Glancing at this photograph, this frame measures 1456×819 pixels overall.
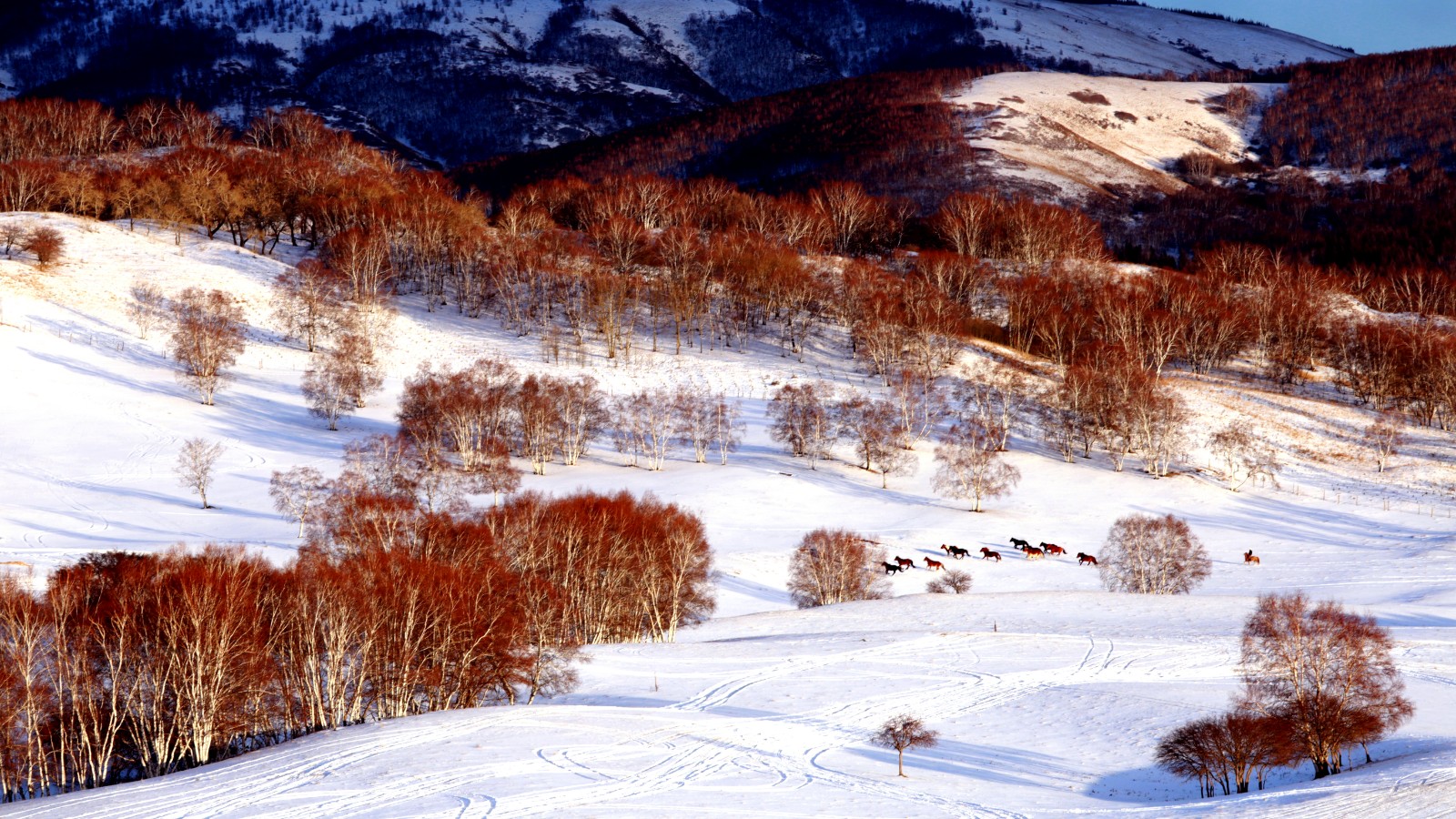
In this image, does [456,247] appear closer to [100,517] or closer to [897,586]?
[100,517]

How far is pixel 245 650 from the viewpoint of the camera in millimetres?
36750

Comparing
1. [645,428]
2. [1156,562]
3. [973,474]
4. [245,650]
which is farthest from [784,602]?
[645,428]

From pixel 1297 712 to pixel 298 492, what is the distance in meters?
52.3

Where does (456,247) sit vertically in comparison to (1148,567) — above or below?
above

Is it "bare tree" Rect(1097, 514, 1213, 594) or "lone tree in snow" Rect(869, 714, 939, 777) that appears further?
"bare tree" Rect(1097, 514, 1213, 594)

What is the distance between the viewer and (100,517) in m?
60.0

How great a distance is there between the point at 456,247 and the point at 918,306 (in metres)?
49.8

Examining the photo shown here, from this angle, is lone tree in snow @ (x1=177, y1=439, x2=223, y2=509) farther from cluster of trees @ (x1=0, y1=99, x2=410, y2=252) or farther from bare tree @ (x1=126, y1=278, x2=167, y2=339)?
cluster of trees @ (x1=0, y1=99, x2=410, y2=252)

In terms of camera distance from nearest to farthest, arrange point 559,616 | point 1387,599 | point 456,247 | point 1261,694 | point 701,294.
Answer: point 1261,694 → point 559,616 → point 1387,599 → point 701,294 → point 456,247

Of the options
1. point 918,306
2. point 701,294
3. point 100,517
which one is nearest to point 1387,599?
point 918,306

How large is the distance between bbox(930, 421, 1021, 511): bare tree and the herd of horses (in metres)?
9.01

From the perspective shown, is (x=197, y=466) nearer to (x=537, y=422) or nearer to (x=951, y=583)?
(x=537, y=422)

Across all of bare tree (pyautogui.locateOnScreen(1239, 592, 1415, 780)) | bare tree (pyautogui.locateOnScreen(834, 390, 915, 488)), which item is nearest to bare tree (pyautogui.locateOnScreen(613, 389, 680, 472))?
bare tree (pyautogui.locateOnScreen(834, 390, 915, 488))

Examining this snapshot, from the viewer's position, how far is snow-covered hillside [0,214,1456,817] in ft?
91.6
